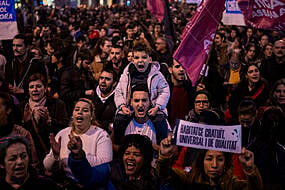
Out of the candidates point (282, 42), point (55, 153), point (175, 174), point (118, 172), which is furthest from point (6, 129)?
point (282, 42)

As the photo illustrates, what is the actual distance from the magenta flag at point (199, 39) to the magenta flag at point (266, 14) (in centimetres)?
110

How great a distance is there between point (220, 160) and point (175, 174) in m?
0.39

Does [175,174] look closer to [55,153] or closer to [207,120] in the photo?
[207,120]

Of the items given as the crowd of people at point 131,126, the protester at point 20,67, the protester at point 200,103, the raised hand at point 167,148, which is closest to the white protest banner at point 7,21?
the crowd of people at point 131,126

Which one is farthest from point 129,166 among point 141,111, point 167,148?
point 141,111

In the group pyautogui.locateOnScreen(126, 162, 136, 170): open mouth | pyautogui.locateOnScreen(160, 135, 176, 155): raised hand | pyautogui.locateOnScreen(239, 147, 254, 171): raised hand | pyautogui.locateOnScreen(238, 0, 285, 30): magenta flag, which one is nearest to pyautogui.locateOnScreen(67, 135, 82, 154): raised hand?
pyautogui.locateOnScreen(126, 162, 136, 170): open mouth

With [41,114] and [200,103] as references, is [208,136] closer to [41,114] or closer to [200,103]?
[200,103]

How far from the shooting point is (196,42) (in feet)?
17.9

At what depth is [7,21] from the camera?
7141 mm

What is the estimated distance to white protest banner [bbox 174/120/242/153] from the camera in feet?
12.4

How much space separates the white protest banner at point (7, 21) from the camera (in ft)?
23.3

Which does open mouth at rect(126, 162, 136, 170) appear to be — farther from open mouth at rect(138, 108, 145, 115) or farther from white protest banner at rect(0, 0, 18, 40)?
white protest banner at rect(0, 0, 18, 40)

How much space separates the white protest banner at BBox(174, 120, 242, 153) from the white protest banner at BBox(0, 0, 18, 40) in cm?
415

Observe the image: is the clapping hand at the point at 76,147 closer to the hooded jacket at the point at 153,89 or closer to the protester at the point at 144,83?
the protester at the point at 144,83
